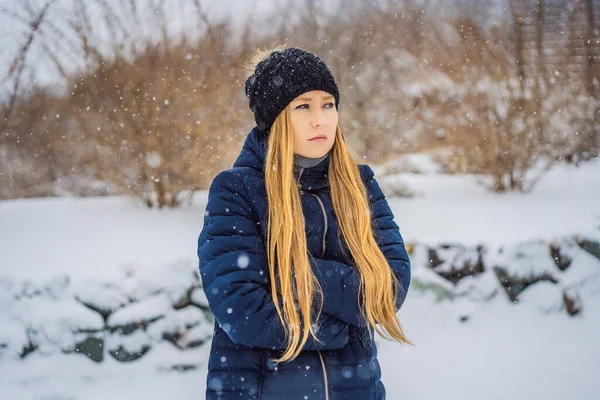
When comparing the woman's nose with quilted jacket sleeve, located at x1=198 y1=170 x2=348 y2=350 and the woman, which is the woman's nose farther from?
quilted jacket sleeve, located at x1=198 y1=170 x2=348 y2=350

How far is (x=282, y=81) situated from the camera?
1513 millimetres

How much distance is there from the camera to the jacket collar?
1.56 metres

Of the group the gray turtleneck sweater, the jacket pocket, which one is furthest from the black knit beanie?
the jacket pocket

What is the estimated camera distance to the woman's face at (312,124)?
5.00 ft

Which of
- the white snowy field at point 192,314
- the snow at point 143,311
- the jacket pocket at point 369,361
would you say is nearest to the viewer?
the jacket pocket at point 369,361

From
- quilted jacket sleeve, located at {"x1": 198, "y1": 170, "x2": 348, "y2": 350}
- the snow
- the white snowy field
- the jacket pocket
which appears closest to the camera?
quilted jacket sleeve, located at {"x1": 198, "y1": 170, "x2": 348, "y2": 350}

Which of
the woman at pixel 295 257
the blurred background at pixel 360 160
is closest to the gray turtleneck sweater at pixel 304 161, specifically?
the woman at pixel 295 257

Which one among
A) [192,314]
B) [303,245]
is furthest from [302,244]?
[192,314]

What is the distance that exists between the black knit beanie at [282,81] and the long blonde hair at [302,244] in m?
0.05

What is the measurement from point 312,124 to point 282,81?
151 millimetres

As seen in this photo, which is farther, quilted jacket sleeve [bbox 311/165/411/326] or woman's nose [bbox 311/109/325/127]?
woman's nose [bbox 311/109/325/127]

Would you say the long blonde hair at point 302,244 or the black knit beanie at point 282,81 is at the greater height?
the black knit beanie at point 282,81

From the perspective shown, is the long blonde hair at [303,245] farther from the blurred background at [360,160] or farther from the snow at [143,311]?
the snow at [143,311]

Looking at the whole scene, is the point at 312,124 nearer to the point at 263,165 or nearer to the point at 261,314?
the point at 263,165
